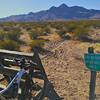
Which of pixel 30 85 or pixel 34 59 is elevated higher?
pixel 34 59

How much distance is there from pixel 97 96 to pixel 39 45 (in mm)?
11639

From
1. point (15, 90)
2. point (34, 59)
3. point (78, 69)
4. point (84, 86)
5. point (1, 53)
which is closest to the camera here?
point (15, 90)

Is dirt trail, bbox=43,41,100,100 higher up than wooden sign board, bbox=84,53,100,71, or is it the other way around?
wooden sign board, bbox=84,53,100,71

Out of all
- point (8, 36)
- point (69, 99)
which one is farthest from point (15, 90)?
point (8, 36)

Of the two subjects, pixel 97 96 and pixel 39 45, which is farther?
pixel 39 45

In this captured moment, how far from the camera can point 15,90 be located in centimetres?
554

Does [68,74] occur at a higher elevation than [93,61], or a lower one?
lower

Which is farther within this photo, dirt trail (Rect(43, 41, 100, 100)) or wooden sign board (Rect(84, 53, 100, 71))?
dirt trail (Rect(43, 41, 100, 100))

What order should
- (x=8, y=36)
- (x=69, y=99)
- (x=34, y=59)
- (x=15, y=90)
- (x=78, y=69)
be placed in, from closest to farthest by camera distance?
(x=15, y=90), (x=34, y=59), (x=69, y=99), (x=78, y=69), (x=8, y=36)

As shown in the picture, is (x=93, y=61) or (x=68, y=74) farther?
(x=68, y=74)

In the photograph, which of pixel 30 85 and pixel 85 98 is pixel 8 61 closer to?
pixel 30 85

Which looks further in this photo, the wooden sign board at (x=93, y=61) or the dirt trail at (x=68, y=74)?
the dirt trail at (x=68, y=74)

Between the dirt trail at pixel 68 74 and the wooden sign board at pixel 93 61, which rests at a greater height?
the wooden sign board at pixel 93 61

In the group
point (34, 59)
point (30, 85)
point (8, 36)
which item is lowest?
point (8, 36)
